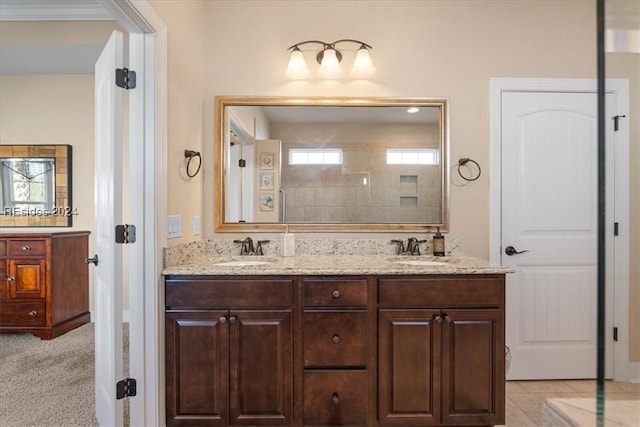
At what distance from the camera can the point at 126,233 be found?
1644mm

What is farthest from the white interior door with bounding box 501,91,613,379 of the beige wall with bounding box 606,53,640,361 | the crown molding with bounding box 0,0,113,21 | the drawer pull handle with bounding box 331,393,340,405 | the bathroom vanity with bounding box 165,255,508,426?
the crown molding with bounding box 0,0,113,21

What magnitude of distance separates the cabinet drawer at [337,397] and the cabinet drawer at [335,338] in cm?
7

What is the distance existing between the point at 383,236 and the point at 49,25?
10.3 feet

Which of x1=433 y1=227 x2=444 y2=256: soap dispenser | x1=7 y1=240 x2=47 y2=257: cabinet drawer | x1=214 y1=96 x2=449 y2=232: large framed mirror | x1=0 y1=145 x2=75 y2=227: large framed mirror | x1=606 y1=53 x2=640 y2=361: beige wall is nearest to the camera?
x1=606 y1=53 x2=640 y2=361: beige wall

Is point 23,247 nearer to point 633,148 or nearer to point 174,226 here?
point 174,226

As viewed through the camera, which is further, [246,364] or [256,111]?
[256,111]

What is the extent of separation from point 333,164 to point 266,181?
1.58ft

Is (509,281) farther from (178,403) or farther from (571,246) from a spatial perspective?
(178,403)

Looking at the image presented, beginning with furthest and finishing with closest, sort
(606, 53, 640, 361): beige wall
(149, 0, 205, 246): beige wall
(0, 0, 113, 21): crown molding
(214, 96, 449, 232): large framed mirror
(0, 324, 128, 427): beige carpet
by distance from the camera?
(0, 0, 113, 21): crown molding, (214, 96, 449, 232): large framed mirror, (0, 324, 128, 427): beige carpet, (149, 0, 205, 246): beige wall, (606, 53, 640, 361): beige wall

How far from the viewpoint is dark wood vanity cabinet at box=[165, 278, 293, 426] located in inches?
68.8

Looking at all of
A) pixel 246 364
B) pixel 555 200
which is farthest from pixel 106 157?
pixel 555 200

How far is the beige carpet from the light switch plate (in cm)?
117

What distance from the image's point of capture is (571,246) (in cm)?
243

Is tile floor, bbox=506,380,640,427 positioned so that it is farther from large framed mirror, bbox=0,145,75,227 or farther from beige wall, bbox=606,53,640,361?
large framed mirror, bbox=0,145,75,227
